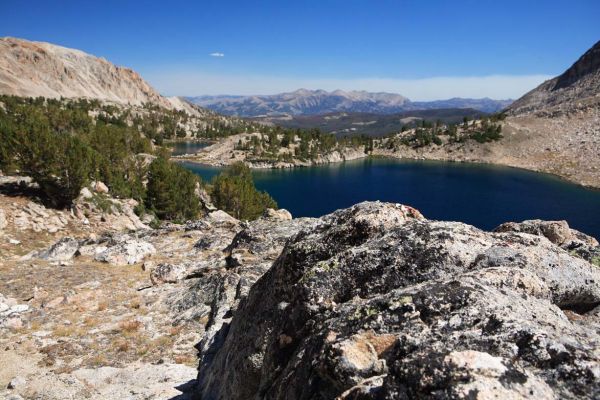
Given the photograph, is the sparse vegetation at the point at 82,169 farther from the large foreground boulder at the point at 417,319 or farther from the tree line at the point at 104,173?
the large foreground boulder at the point at 417,319

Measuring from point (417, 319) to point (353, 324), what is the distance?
1289mm

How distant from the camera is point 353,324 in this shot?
7.63 m

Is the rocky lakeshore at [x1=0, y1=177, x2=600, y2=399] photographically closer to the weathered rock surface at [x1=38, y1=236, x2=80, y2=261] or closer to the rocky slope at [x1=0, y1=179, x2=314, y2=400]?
the rocky slope at [x1=0, y1=179, x2=314, y2=400]

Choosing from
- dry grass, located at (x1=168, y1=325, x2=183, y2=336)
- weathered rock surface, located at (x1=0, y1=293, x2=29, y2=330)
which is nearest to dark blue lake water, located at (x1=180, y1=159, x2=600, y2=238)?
weathered rock surface, located at (x1=0, y1=293, x2=29, y2=330)

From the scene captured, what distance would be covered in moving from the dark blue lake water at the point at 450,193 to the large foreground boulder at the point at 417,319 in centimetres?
10130


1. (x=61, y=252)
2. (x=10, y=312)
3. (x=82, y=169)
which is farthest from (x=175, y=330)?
(x=82, y=169)

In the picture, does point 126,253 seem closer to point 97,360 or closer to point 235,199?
point 97,360

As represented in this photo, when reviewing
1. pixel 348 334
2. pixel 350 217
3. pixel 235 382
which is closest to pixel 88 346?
pixel 235 382

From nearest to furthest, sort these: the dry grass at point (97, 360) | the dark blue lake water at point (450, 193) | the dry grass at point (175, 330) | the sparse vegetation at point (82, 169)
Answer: the dry grass at point (97, 360) < the dry grass at point (175, 330) < the sparse vegetation at point (82, 169) < the dark blue lake water at point (450, 193)

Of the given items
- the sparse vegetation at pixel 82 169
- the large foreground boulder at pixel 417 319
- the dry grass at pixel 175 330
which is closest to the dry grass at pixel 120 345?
the dry grass at pixel 175 330

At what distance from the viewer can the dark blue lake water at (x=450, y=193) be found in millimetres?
113562

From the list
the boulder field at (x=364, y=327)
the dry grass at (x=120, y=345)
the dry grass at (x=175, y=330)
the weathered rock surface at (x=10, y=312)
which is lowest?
the dry grass at (x=175, y=330)

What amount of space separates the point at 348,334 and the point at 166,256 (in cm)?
3010

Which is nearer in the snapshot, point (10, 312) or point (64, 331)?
point (64, 331)
